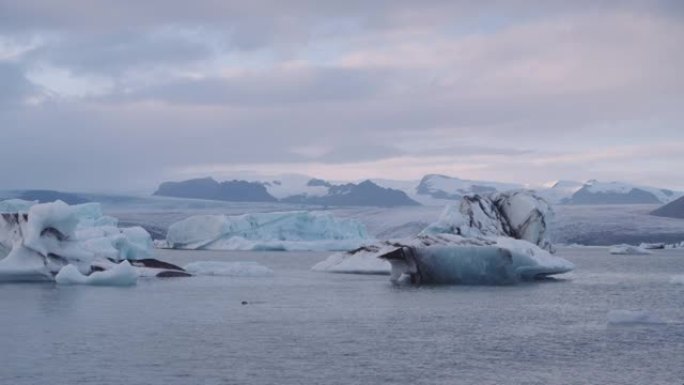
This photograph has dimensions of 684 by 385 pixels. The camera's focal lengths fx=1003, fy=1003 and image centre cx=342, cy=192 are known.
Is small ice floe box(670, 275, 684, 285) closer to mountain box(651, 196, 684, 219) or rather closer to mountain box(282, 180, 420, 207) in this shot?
mountain box(651, 196, 684, 219)

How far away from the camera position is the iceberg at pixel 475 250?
2492 cm

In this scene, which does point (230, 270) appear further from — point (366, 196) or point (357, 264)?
point (366, 196)

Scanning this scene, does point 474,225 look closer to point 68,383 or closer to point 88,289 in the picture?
point 88,289

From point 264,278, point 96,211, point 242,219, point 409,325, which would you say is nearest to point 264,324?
point 409,325

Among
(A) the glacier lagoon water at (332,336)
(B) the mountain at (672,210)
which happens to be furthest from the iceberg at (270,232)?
(B) the mountain at (672,210)

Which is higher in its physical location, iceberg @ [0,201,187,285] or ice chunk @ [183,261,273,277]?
iceberg @ [0,201,187,285]

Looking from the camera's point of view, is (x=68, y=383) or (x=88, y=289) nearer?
(x=68, y=383)

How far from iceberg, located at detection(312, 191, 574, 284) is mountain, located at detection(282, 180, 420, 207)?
99.3 meters

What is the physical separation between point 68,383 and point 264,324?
19.0ft

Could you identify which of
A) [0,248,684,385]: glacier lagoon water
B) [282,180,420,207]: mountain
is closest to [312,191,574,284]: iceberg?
[0,248,684,385]: glacier lagoon water

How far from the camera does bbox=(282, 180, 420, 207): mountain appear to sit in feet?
445

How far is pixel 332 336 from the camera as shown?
14375 mm

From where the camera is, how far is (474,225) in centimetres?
2984

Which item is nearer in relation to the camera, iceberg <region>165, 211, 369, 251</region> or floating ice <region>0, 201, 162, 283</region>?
floating ice <region>0, 201, 162, 283</region>
